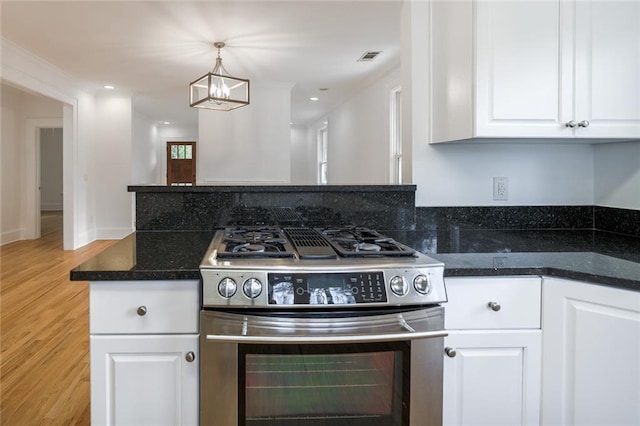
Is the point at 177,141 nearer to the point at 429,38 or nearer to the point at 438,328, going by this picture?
the point at 429,38

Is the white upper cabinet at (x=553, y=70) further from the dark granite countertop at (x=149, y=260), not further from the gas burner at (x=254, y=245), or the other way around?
the dark granite countertop at (x=149, y=260)

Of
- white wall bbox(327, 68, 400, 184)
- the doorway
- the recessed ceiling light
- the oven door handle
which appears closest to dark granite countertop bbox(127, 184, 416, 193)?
the oven door handle

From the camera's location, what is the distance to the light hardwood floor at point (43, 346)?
6.79 ft

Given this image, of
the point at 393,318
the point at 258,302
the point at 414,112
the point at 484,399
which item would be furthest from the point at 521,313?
the point at 414,112

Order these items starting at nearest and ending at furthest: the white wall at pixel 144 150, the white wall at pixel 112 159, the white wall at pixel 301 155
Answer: the white wall at pixel 112 159 → the white wall at pixel 144 150 → the white wall at pixel 301 155

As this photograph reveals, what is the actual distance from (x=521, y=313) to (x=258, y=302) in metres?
0.80

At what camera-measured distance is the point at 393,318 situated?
1193 millimetres

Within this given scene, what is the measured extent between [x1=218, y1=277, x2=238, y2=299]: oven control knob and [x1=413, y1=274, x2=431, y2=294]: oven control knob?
0.49m

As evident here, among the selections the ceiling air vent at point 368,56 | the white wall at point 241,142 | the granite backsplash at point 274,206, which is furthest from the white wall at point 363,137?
the granite backsplash at point 274,206

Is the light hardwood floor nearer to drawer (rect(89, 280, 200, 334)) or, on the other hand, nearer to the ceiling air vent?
drawer (rect(89, 280, 200, 334))

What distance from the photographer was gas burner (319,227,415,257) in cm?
132

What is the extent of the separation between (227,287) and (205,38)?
375 cm

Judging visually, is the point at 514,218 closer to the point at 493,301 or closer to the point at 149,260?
the point at 493,301

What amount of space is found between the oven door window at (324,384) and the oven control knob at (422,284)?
0.15 m
